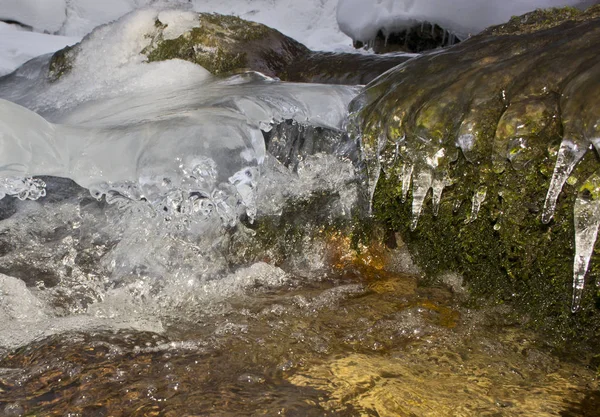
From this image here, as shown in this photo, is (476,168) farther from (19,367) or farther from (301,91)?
(19,367)

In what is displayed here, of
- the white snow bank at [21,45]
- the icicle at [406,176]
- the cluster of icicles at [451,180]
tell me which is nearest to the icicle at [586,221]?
the cluster of icicles at [451,180]

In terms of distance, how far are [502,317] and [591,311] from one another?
365 mm

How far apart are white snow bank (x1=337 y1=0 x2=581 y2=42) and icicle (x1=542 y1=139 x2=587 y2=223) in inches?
102

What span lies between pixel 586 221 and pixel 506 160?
1.37 ft

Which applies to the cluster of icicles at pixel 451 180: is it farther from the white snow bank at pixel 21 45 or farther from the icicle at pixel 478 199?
the white snow bank at pixel 21 45

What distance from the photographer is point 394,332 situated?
251 cm

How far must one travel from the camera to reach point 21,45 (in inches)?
359

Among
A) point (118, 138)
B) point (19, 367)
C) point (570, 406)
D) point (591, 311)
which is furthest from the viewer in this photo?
point (118, 138)

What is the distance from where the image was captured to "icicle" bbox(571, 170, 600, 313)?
2148 millimetres

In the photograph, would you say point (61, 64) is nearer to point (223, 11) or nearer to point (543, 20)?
point (543, 20)

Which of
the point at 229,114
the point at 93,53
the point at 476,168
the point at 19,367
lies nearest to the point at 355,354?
the point at 476,168

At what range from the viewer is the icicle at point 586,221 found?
2148 mm

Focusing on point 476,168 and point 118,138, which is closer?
point 476,168

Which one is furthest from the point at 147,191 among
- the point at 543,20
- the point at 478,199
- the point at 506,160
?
the point at 543,20
